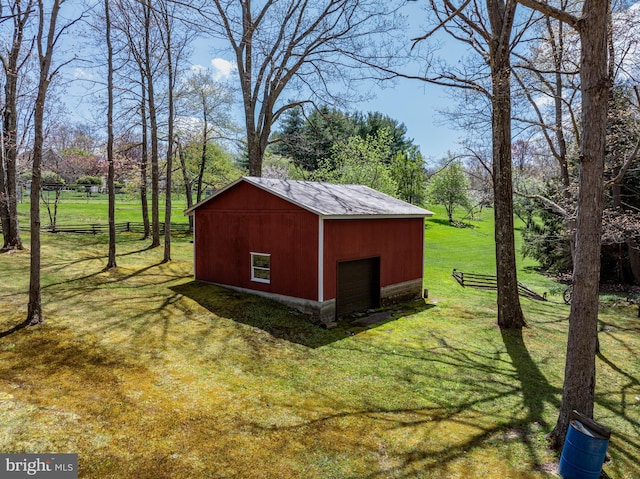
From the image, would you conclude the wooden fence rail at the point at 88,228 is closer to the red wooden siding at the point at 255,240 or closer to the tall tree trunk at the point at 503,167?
the red wooden siding at the point at 255,240

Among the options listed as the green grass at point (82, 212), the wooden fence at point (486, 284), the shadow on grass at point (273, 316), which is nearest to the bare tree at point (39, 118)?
the shadow on grass at point (273, 316)

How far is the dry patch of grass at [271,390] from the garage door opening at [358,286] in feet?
4.06

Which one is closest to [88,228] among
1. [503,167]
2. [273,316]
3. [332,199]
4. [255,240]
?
[255,240]

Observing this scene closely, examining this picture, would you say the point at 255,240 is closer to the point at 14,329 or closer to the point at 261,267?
the point at 261,267

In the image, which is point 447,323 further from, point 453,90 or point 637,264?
point 637,264

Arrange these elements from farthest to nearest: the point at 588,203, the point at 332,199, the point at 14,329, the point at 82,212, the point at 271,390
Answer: the point at 82,212 < the point at 332,199 < the point at 14,329 < the point at 271,390 < the point at 588,203

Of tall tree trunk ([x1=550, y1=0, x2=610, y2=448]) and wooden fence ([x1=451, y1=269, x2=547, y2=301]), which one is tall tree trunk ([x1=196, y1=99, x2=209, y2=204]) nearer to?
wooden fence ([x1=451, y1=269, x2=547, y2=301])

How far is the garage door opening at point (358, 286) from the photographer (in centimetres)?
1167

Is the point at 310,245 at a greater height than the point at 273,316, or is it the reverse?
the point at 310,245

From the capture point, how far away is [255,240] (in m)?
12.2

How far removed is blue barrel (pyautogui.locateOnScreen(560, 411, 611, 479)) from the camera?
4.56 metres

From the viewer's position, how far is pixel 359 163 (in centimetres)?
3098

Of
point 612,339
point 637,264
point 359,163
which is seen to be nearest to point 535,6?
point 612,339

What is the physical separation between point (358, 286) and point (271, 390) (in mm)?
6083
